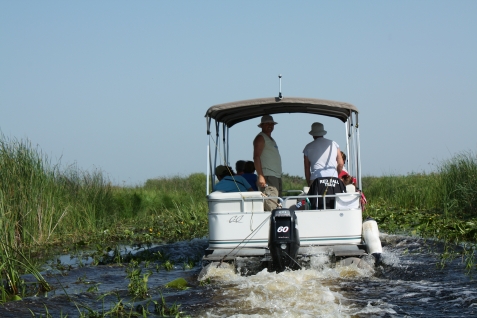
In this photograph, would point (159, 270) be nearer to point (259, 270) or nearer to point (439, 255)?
point (259, 270)

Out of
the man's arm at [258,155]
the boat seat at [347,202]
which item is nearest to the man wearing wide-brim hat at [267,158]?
the man's arm at [258,155]

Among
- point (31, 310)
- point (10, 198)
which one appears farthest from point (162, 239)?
point (31, 310)

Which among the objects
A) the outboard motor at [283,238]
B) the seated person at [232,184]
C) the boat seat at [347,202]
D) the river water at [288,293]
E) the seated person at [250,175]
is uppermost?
the seated person at [250,175]

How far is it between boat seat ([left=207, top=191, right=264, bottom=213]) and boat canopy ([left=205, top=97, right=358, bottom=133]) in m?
1.41

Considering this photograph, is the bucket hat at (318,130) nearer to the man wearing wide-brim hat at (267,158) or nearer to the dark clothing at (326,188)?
the man wearing wide-brim hat at (267,158)

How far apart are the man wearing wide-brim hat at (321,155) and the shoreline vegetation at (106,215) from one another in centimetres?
222

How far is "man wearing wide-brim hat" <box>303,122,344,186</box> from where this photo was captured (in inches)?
380

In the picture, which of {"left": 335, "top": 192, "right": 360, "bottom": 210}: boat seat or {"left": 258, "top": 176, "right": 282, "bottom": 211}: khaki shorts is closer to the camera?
{"left": 335, "top": 192, "right": 360, "bottom": 210}: boat seat

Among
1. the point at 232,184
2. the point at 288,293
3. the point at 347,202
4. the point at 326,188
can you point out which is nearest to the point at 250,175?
the point at 232,184

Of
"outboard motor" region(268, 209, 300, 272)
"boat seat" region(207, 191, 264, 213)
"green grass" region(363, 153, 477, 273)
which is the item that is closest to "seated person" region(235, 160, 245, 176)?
"boat seat" region(207, 191, 264, 213)

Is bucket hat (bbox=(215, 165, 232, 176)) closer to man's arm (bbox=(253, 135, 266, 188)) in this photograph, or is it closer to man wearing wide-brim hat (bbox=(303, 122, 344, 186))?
man's arm (bbox=(253, 135, 266, 188))

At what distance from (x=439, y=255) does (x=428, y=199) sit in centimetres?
646

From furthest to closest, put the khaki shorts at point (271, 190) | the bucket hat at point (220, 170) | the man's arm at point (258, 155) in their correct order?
the bucket hat at point (220, 170), the man's arm at point (258, 155), the khaki shorts at point (271, 190)

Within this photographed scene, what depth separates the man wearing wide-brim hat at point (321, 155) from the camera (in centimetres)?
966
